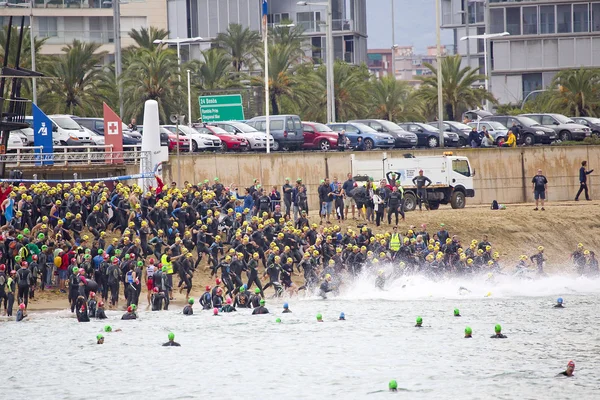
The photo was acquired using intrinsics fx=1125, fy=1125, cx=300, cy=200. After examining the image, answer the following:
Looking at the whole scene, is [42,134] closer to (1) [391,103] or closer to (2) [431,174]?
(2) [431,174]

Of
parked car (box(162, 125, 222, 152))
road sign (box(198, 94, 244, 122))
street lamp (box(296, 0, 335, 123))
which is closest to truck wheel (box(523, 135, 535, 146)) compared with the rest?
street lamp (box(296, 0, 335, 123))

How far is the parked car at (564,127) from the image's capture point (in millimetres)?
51812

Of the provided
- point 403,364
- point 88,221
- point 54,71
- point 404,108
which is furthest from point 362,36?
point 403,364

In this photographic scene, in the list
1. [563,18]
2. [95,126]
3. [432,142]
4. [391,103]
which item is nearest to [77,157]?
[95,126]

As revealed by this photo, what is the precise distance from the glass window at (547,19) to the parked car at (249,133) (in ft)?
130

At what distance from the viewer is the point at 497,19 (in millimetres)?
84688

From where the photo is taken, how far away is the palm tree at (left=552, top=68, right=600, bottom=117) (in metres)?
62.5

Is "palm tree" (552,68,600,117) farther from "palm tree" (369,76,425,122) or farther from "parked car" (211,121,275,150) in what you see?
"parked car" (211,121,275,150)

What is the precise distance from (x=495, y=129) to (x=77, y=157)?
19.7 metres

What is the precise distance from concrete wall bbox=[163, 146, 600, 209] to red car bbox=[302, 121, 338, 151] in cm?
276

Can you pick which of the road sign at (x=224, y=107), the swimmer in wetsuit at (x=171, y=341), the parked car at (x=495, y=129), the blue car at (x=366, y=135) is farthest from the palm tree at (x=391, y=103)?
the swimmer in wetsuit at (x=171, y=341)

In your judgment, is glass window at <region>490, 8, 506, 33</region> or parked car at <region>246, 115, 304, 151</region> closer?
parked car at <region>246, 115, 304, 151</region>

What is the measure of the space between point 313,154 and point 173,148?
6.28m

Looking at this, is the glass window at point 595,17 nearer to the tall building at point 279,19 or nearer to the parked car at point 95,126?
the tall building at point 279,19
